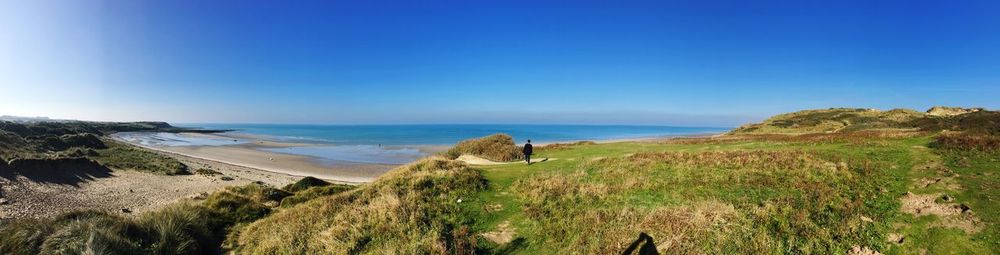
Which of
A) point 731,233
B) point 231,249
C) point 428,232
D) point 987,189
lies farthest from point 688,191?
point 231,249

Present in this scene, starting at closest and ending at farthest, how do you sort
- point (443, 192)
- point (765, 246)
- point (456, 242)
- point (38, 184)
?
1. point (765, 246)
2. point (456, 242)
3. point (443, 192)
4. point (38, 184)

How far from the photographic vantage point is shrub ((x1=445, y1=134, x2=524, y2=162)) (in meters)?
33.7

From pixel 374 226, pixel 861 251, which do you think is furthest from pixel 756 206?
pixel 374 226

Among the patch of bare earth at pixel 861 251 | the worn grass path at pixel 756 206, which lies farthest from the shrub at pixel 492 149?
the patch of bare earth at pixel 861 251

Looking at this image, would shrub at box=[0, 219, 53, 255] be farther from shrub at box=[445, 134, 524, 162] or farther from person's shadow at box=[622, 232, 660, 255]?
shrub at box=[445, 134, 524, 162]

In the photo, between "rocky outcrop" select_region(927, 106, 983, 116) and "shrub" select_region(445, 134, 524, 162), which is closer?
"shrub" select_region(445, 134, 524, 162)

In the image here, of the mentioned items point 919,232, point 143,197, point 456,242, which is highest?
point 919,232

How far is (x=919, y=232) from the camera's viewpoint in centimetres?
852

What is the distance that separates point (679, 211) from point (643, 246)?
176cm

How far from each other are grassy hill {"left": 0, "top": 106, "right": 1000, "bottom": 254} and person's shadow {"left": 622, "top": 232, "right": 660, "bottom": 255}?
13 centimetres

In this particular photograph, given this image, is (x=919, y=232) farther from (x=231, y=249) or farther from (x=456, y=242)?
(x=231, y=249)

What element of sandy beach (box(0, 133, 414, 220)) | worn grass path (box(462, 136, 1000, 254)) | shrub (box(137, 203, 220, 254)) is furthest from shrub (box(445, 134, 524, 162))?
shrub (box(137, 203, 220, 254))

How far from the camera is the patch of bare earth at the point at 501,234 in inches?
414

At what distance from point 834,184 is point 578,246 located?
8666 mm
